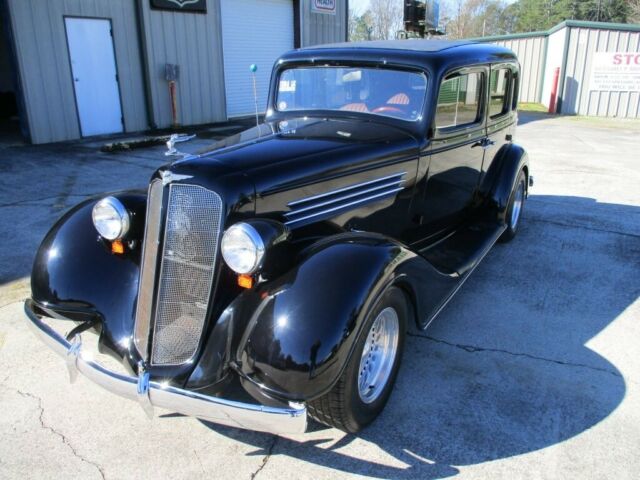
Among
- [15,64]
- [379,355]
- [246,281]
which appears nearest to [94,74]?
[15,64]

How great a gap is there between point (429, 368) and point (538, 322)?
3.44ft

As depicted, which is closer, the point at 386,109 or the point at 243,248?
the point at 243,248

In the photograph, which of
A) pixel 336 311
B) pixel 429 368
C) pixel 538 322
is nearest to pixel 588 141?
pixel 538 322

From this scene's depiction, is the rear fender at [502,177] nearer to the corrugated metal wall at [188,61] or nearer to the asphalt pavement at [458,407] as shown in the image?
the asphalt pavement at [458,407]

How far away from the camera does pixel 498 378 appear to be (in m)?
2.89

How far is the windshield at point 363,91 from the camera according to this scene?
11.4 ft

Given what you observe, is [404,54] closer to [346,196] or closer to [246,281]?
[346,196]

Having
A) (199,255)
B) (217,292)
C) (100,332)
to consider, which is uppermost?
(199,255)

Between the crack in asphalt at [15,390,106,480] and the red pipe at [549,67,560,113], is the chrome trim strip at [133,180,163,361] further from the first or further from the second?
the red pipe at [549,67,560,113]

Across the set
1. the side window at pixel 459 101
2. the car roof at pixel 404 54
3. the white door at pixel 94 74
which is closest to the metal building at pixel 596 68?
the white door at pixel 94 74

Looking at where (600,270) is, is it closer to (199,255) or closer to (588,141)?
(199,255)

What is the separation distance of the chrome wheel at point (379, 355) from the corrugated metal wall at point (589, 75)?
51.3 feet

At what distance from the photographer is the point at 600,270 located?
4.44 metres

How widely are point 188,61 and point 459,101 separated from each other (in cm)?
940
